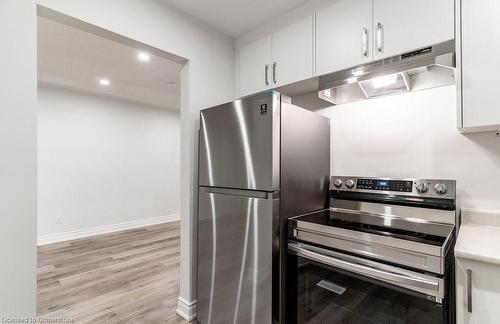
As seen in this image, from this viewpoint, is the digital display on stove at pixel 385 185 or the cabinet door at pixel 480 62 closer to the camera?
the cabinet door at pixel 480 62

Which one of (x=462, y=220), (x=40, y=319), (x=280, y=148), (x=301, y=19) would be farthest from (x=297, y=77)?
→ (x=40, y=319)

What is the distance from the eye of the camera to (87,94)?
4242mm

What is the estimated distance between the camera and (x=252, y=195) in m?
1.55

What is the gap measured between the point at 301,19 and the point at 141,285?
284 centimetres

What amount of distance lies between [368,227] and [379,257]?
207 millimetres

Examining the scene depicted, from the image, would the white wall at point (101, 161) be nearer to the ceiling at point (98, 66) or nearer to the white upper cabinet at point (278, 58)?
A: the ceiling at point (98, 66)

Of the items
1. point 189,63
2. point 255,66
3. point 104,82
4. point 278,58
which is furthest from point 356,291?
point 104,82

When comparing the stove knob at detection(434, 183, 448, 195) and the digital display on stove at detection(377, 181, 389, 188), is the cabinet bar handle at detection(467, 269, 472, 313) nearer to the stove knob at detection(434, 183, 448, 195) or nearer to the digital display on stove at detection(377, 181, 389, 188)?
the stove knob at detection(434, 183, 448, 195)

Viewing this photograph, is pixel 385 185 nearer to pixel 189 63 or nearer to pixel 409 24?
pixel 409 24

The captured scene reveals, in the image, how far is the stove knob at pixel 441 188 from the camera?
1449mm

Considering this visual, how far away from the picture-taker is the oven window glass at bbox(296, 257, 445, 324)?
106 cm

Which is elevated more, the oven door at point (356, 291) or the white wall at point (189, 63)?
the white wall at point (189, 63)

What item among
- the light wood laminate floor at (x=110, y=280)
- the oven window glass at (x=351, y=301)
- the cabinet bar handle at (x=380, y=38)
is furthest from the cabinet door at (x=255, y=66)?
the light wood laminate floor at (x=110, y=280)

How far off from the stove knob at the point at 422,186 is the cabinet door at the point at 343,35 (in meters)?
0.82
